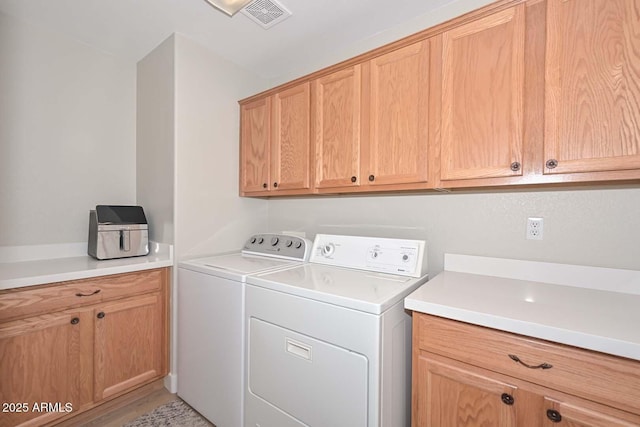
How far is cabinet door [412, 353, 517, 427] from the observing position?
955 mm

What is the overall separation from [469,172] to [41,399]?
242cm

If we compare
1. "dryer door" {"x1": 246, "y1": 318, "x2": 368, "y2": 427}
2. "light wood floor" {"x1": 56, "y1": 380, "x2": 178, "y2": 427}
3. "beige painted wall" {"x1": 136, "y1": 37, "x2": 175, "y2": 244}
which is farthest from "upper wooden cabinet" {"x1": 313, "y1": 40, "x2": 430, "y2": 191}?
"light wood floor" {"x1": 56, "y1": 380, "x2": 178, "y2": 427}

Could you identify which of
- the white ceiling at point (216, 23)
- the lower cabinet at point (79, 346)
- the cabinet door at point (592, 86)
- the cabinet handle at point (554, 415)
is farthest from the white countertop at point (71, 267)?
the cabinet door at point (592, 86)

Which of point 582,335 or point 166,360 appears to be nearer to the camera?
point 582,335

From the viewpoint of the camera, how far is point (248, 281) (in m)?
1.50

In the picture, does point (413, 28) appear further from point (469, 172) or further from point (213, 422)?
point (213, 422)

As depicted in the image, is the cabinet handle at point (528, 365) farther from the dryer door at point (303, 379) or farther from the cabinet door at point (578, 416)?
the dryer door at point (303, 379)

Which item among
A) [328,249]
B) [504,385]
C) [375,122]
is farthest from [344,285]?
[375,122]

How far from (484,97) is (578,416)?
1.21m

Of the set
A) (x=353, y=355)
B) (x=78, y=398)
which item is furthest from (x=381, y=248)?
(x=78, y=398)

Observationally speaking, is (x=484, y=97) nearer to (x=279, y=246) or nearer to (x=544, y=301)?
(x=544, y=301)

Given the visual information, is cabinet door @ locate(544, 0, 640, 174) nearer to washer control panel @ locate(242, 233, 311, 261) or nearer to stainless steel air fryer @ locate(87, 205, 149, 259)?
washer control panel @ locate(242, 233, 311, 261)

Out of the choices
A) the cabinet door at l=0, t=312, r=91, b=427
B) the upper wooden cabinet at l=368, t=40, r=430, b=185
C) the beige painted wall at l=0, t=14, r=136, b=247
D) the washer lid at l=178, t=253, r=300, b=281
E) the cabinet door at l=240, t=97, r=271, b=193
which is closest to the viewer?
the cabinet door at l=0, t=312, r=91, b=427

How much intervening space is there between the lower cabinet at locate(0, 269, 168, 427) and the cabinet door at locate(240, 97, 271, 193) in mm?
910
